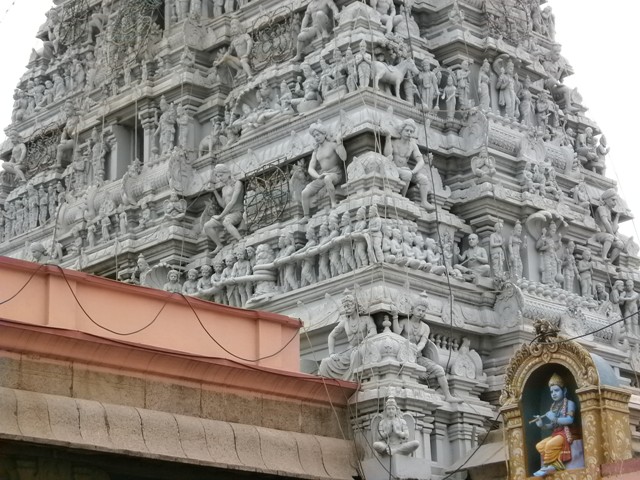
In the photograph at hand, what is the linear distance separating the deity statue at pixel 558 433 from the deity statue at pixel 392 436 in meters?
2.64

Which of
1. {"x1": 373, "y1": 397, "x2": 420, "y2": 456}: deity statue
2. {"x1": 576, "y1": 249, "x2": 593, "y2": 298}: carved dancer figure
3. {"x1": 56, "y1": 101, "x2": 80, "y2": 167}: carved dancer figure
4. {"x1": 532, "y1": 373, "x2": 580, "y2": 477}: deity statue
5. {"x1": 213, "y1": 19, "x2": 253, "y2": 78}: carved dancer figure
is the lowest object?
{"x1": 532, "y1": 373, "x2": 580, "y2": 477}: deity statue

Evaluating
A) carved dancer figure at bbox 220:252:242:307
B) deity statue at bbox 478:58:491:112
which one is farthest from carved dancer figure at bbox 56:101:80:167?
deity statue at bbox 478:58:491:112

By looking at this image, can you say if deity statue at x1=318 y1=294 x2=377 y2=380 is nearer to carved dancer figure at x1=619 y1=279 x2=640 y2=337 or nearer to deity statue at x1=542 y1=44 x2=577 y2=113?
carved dancer figure at x1=619 y1=279 x2=640 y2=337

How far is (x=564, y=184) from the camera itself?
103 feet

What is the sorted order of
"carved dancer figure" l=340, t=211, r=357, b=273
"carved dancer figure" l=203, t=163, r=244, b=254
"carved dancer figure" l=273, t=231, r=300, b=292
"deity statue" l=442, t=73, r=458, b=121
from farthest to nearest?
"deity statue" l=442, t=73, r=458, b=121 < "carved dancer figure" l=203, t=163, r=244, b=254 < "carved dancer figure" l=273, t=231, r=300, b=292 < "carved dancer figure" l=340, t=211, r=357, b=273

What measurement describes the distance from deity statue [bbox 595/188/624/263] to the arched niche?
8.58m

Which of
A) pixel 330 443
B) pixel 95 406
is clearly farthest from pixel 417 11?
pixel 95 406

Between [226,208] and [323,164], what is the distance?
2.40 metres

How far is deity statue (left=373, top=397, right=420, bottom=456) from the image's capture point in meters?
24.5

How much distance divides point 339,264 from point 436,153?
11.2 ft

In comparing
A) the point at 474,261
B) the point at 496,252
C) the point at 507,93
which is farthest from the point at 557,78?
the point at 474,261

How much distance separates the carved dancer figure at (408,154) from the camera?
28.2m

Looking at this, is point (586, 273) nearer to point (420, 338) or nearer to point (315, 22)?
point (420, 338)

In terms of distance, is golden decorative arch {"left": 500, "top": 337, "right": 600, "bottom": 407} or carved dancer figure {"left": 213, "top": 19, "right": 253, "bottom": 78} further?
carved dancer figure {"left": 213, "top": 19, "right": 253, "bottom": 78}
